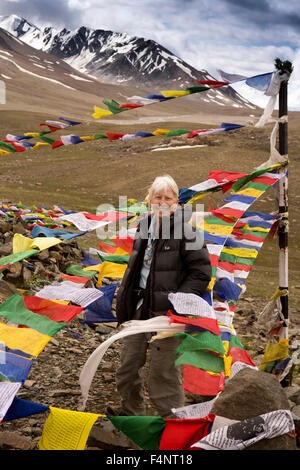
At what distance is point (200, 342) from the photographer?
2881 millimetres

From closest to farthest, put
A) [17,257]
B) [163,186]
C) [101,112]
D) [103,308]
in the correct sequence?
[17,257]
[163,186]
[103,308]
[101,112]

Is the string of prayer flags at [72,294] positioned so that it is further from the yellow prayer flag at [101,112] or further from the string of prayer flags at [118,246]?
the yellow prayer flag at [101,112]

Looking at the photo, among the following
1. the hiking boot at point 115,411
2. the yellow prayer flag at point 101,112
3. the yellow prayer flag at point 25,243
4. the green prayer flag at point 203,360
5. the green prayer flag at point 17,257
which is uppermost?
the yellow prayer flag at point 101,112

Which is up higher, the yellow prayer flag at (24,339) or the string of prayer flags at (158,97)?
the string of prayer flags at (158,97)

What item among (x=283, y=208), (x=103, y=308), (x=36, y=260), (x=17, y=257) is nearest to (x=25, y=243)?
(x=17, y=257)

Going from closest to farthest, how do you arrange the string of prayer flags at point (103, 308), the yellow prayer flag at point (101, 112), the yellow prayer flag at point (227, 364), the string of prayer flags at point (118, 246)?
the yellow prayer flag at point (227, 364)
the string of prayer flags at point (103, 308)
the yellow prayer flag at point (101, 112)
the string of prayer flags at point (118, 246)

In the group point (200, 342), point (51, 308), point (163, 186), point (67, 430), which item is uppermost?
point (163, 186)

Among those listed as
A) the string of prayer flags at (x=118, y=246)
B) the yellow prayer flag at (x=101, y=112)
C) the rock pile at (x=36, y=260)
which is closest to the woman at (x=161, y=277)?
the string of prayer flags at (x=118, y=246)

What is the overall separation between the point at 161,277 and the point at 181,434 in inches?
48.2

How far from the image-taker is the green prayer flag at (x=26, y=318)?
302 centimetres

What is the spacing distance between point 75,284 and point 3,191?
1807 cm

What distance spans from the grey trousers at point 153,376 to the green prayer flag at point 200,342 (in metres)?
0.51

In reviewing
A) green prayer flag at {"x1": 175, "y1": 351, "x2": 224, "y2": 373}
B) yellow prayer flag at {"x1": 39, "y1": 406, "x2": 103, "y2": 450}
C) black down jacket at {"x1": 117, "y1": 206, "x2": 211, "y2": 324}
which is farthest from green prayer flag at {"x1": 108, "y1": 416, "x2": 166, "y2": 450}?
black down jacket at {"x1": 117, "y1": 206, "x2": 211, "y2": 324}

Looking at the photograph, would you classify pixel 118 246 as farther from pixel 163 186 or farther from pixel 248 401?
pixel 248 401
